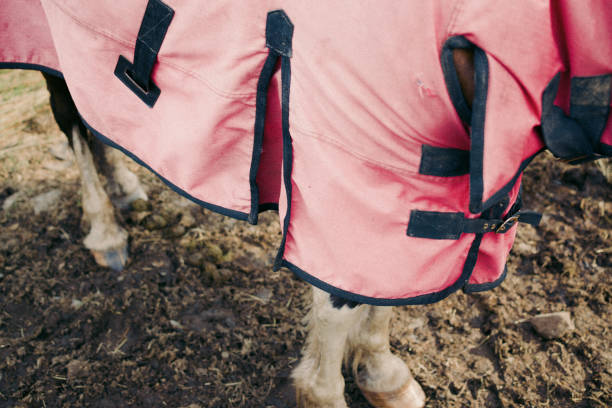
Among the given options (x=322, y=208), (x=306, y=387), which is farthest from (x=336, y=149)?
(x=306, y=387)

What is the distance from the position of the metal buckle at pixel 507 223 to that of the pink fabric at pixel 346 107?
3 centimetres

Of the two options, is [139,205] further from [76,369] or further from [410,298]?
[410,298]

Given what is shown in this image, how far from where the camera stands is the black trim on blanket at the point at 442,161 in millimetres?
826

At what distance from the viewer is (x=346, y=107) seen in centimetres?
80

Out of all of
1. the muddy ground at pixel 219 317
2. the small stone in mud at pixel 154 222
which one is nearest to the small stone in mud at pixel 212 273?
the muddy ground at pixel 219 317

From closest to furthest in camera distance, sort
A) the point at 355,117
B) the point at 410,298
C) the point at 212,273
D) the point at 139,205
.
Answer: the point at 355,117
the point at 410,298
the point at 212,273
the point at 139,205

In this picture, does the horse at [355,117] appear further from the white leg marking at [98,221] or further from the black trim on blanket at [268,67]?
the white leg marking at [98,221]

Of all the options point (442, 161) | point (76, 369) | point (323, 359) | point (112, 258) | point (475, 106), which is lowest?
point (76, 369)

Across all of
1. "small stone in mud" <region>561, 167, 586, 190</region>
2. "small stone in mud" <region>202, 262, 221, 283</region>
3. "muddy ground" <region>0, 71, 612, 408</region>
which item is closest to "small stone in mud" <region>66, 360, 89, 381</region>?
"muddy ground" <region>0, 71, 612, 408</region>

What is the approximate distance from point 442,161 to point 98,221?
167 cm

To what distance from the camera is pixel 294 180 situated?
97 centimetres

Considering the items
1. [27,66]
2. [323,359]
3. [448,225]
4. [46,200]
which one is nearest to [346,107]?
[448,225]

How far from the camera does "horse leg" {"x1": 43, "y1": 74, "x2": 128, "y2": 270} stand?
1.91 metres

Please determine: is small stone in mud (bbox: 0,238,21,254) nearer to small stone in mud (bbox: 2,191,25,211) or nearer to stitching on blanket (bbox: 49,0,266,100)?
small stone in mud (bbox: 2,191,25,211)
